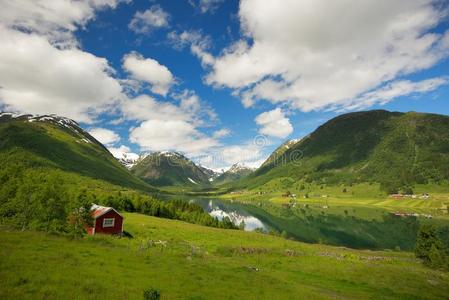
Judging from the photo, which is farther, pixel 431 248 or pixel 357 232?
pixel 357 232

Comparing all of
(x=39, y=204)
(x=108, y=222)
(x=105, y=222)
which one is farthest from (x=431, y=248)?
(x=39, y=204)

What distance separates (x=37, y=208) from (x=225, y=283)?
36.0 m

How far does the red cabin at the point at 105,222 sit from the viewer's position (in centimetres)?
6631

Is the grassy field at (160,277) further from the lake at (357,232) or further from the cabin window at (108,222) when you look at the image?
the lake at (357,232)

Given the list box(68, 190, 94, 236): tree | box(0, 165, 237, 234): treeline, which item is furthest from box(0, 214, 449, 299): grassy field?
box(68, 190, 94, 236): tree

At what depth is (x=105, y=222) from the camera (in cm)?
6719

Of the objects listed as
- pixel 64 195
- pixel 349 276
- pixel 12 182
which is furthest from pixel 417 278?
pixel 12 182

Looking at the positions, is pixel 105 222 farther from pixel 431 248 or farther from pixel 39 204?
pixel 431 248

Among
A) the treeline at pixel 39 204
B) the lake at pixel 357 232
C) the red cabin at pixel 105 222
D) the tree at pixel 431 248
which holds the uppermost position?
the treeline at pixel 39 204

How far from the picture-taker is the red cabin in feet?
218

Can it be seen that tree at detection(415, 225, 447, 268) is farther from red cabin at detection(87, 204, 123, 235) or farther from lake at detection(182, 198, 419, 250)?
red cabin at detection(87, 204, 123, 235)

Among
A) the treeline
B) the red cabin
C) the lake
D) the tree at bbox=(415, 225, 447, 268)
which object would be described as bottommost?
the lake

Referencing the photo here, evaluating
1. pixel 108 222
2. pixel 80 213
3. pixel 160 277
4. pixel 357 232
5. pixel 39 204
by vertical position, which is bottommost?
pixel 357 232

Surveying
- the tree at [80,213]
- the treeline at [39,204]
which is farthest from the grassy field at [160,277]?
the tree at [80,213]
